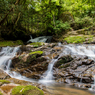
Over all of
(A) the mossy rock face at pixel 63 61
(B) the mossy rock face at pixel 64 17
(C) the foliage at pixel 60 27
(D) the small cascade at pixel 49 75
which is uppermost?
(B) the mossy rock face at pixel 64 17

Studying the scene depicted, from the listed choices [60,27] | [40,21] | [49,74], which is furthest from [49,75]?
[40,21]

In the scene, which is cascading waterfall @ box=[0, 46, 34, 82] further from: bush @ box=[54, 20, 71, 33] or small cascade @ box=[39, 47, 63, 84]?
bush @ box=[54, 20, 71, 33]

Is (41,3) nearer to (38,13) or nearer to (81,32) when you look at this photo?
(38,13)

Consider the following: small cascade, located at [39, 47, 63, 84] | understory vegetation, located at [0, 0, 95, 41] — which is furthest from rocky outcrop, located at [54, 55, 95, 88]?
understory vegetation, located at [0, 0, 95, 41]

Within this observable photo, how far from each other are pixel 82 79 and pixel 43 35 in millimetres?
13211

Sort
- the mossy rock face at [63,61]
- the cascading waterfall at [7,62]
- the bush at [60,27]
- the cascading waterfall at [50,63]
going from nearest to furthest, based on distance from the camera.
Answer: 1. the cascading waterfall at [50,63]
2. the cascading waterfall at [7,62]
3. the mossy rock face at [63,61]
4. the bush at [60,27]

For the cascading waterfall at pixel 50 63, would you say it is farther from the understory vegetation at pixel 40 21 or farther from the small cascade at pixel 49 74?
the understory vegetation at pixel 40 21

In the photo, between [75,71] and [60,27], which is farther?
[60,27]

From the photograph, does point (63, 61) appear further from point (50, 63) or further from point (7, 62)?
point (7, 62)

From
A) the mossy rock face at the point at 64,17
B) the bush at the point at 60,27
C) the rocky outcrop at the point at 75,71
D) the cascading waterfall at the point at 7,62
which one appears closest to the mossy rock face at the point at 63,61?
the rocky outcrop at the point at 75,71

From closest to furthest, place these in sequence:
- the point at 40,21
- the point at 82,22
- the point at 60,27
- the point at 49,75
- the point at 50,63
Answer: the point at 49,75 < the point at 50,63 < the point at 60,27 < the point at 40,21 < the point at 82,22

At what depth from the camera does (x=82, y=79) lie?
14.8 feet

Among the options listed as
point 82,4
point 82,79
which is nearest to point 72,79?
point 82,79

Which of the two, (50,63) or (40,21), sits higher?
(40,21)
